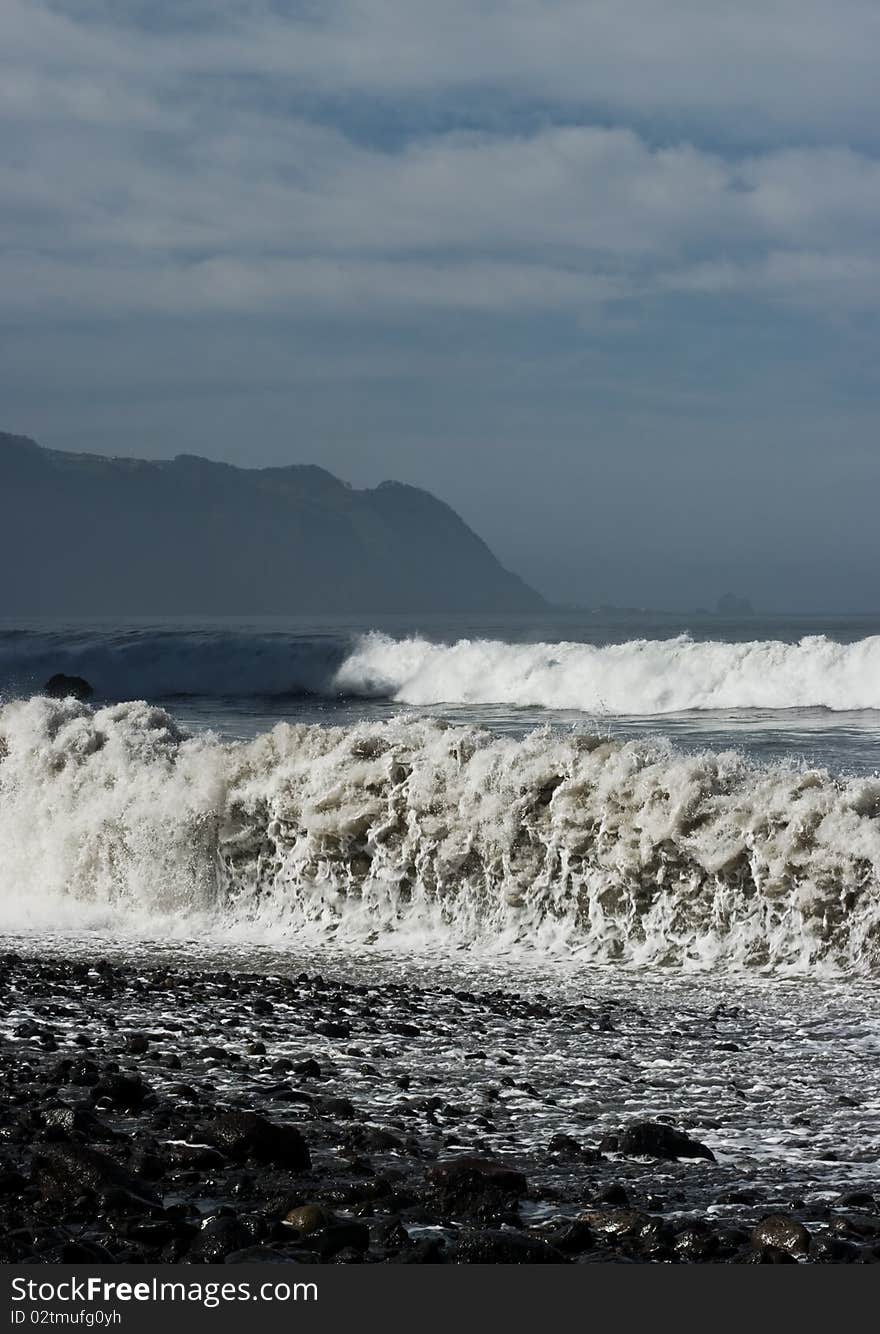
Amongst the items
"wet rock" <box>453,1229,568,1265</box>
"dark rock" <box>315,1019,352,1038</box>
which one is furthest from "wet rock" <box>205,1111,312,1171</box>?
"dark rock" <box>315,1019,352,1038</box>

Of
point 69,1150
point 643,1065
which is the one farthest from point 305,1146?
point 643,1065

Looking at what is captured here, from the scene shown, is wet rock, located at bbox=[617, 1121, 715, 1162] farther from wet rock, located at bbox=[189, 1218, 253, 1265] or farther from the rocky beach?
wet rock, located at bbox=[189, 1218, 253, 1265]

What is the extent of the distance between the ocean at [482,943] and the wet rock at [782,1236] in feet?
0.08

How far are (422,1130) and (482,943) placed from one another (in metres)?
5.91

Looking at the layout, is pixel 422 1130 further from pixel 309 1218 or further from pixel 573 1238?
pixel 573 1238

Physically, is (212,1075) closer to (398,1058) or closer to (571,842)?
(398,1058)

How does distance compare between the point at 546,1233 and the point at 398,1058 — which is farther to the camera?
the point at 398,1058

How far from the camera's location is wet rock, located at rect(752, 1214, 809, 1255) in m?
5.19

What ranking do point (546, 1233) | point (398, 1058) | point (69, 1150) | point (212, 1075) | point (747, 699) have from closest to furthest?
point (546, 1233)
point (69, 1150)
point (212, 1075)
point (398, 1058)
point (747, 699)

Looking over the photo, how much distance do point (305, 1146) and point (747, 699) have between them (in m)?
32.5

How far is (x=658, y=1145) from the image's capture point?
6520 mm

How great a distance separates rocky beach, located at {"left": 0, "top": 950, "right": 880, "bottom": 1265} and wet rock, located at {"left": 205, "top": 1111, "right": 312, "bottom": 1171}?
12 millimetres

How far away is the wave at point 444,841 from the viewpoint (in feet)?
38.8

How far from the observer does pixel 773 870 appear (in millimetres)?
11805
